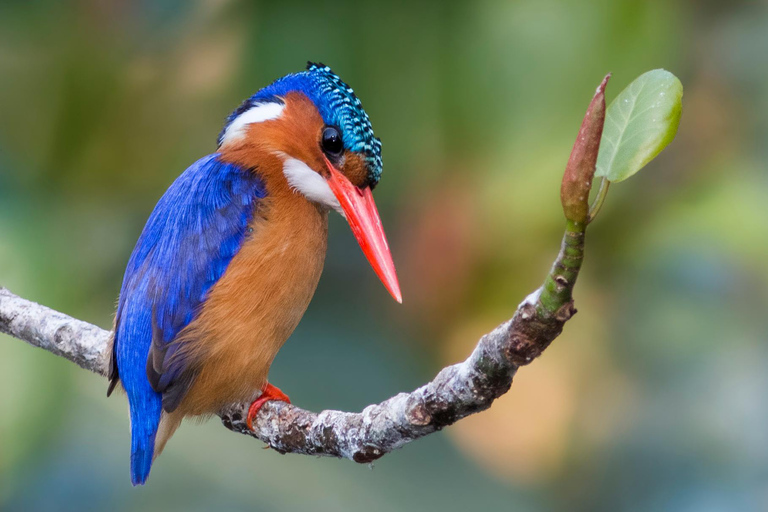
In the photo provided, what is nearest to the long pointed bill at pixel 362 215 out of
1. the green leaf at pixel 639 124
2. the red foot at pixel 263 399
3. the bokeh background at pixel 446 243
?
the red foot at pixel 263 399

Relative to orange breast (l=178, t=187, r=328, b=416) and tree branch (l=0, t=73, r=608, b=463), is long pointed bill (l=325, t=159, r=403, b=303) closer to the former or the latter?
orange breast (l=178, t=187, r=328, b=416)

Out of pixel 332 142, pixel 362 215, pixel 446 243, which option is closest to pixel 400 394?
pixel 362 215

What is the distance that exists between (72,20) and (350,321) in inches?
49.4

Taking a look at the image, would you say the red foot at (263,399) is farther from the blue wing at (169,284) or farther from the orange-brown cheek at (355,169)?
the orange-brown cheek at (355,169)

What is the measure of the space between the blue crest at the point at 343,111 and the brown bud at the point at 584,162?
96cm

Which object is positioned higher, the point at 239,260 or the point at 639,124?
the point at 239,260

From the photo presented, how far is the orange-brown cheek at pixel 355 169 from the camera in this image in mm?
1656

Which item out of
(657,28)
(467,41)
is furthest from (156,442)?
(657,28)

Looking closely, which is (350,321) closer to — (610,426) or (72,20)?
(610,426)

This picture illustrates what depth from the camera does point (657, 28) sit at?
2201 mm

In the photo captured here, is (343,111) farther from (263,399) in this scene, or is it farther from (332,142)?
(263,399)

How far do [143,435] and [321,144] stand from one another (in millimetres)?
655

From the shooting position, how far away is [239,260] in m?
1.65

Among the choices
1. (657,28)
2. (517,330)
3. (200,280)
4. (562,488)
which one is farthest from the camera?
(562,488)
